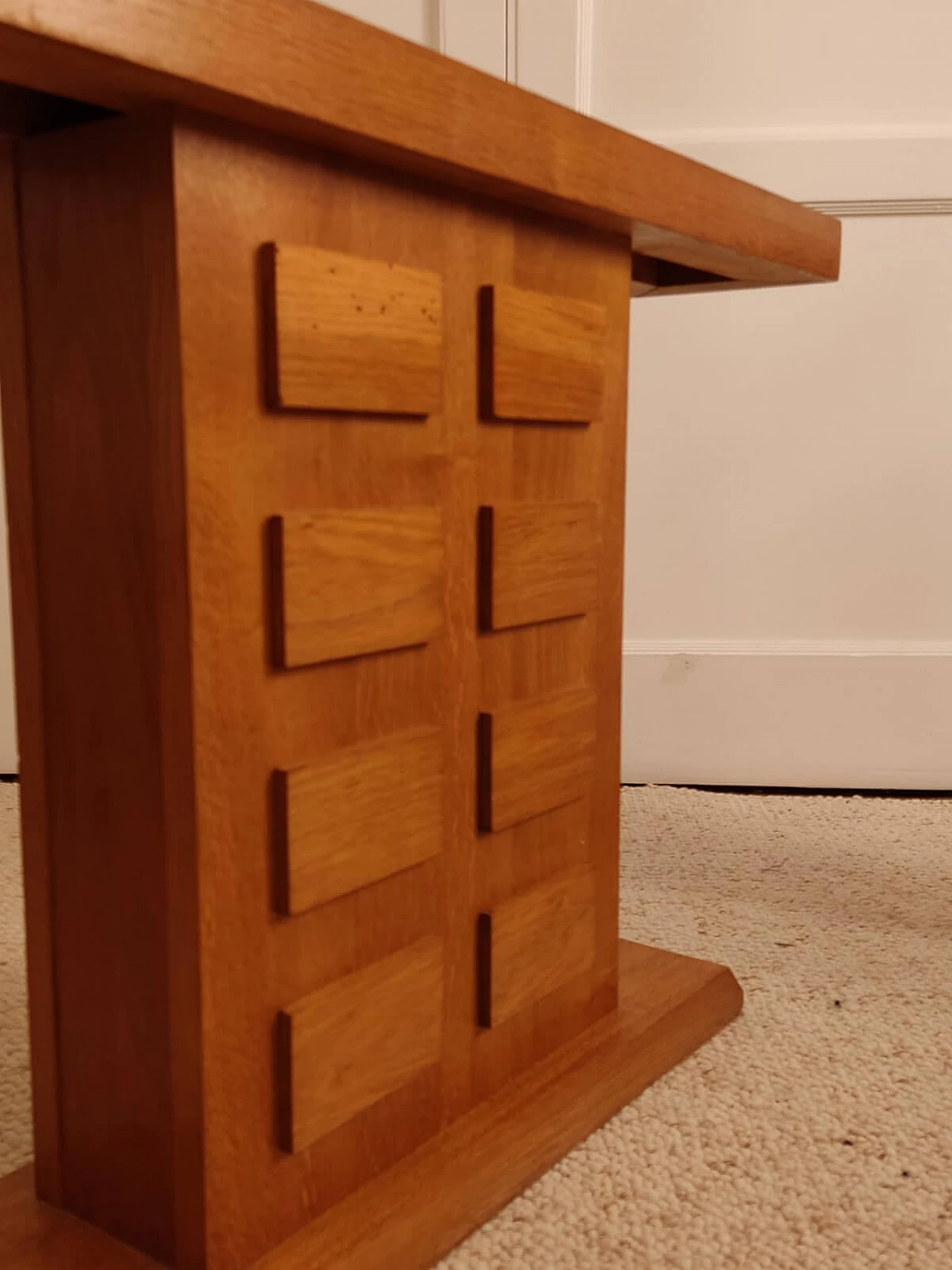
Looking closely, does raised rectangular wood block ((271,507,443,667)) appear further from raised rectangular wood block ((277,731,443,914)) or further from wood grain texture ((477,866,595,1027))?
wood grain texture ((477,866,595,1027))

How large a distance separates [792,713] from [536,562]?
106 cm

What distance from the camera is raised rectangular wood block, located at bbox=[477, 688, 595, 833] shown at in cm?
77

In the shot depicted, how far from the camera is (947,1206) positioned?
750 mm

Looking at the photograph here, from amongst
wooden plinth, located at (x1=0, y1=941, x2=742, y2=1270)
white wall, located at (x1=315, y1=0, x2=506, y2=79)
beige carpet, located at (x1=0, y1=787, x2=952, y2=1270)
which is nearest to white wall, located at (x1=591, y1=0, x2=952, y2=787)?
white wall, located at (x1=315, y1=0, x2=506, y2=79)

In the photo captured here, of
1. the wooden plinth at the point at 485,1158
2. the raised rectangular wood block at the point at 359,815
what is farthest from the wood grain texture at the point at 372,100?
the wooden plinth at the point at 485,1158

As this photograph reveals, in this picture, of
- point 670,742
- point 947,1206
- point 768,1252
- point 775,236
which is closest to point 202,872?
point 768,1252

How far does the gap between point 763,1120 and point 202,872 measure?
47 cm

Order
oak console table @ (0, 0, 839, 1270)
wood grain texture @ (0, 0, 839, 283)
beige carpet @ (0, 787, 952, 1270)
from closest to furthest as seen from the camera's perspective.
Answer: wood grain texture @ (0, 0, 839, 283)
oak console table @ (0, 0, 839, 1270)
beige carpet @ (0, 787, 952, 1270)

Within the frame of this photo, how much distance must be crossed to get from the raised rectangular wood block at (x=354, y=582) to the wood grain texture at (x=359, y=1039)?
0.61 feet

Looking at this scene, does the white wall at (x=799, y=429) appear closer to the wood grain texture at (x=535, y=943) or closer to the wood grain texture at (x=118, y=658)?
the wood grain texture at (x=535, y=943)

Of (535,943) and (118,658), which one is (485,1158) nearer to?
(535,943)

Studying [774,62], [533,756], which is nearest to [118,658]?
[533,756]

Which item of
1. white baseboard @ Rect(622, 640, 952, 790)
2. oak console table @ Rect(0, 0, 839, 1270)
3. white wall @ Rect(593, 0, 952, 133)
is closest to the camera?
oak console table @ Rect(0, 0, 839, 1270)

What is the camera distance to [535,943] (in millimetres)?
828
